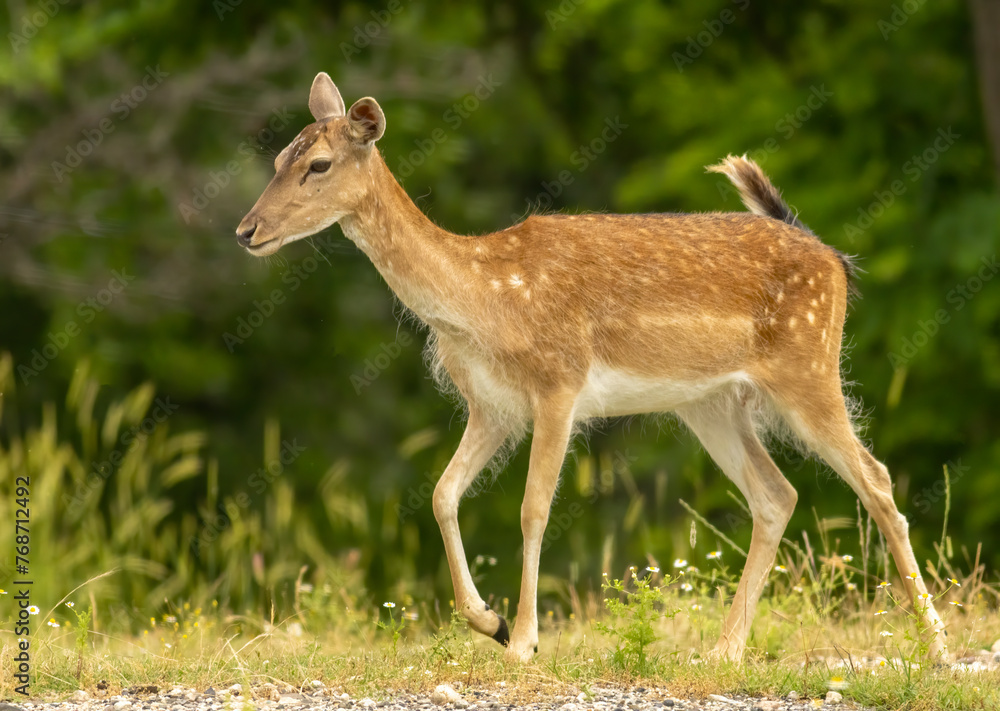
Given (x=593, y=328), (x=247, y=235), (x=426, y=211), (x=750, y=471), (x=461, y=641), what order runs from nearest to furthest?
(x=247, y=235), (x=461, y=641), (x=593, y=328), (x=750, y=471), (x=426, y=211)

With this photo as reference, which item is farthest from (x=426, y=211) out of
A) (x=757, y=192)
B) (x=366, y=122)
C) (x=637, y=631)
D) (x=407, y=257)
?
(x=637, y=631)

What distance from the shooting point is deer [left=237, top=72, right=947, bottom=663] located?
623cm

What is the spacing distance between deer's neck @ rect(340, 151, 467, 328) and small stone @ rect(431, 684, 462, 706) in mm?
1682

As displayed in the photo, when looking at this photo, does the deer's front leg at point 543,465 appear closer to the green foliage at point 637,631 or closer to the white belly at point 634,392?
the white belly at point 634,392

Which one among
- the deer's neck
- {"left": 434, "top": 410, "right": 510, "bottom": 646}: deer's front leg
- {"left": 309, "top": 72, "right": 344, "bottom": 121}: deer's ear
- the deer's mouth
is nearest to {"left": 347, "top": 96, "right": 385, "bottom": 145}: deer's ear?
the deer's neck

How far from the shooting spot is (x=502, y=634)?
636cm

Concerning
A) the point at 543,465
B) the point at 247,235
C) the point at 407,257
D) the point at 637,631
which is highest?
the point at 247,235

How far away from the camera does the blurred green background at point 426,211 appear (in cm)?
1070

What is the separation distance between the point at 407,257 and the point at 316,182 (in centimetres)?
54

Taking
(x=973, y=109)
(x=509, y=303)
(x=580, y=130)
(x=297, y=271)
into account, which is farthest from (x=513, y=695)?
(x=580, y=130)

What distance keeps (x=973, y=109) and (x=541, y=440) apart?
659 centimetres

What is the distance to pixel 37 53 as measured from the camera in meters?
Result: 11.1

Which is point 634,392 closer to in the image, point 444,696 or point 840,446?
point 840,446

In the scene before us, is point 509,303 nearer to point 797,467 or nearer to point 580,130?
point 797,467
